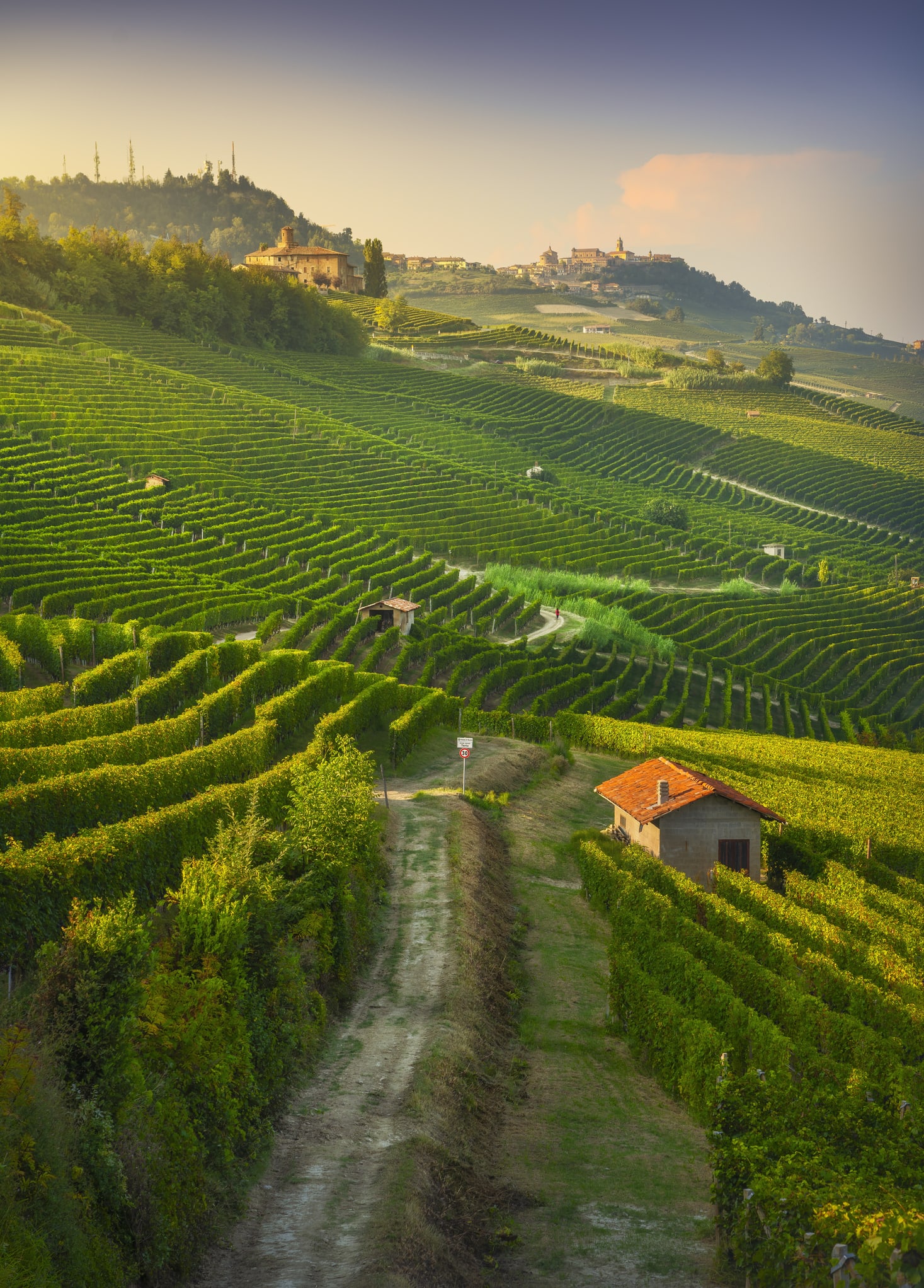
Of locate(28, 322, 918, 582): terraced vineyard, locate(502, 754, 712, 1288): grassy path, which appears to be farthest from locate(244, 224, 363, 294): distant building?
locate(502, 754, 712, 1288): grassy path

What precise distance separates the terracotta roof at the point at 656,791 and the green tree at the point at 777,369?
528 ft

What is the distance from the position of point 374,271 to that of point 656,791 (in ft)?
555

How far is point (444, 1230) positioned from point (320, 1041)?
4.92m

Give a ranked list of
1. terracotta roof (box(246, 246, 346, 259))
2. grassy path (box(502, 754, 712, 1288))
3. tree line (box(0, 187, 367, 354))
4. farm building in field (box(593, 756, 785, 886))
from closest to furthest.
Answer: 1. grassy path (box(502, 754, 712, 1288))
2. farm building in field (box(593, 756, 785, 886))
3. tree line (box(0, 187, 367, 354))
4. terracotta roof (box(246, 246, 346, 259))

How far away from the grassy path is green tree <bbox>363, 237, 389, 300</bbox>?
172m

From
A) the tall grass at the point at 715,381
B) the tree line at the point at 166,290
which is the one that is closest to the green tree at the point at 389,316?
the tree line at the point at 166,290

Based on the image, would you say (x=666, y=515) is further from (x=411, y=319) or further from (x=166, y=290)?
(x=411, y=319)

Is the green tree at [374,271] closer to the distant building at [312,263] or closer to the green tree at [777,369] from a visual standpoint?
the distant building at [312,263]

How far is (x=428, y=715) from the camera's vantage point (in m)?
40.4

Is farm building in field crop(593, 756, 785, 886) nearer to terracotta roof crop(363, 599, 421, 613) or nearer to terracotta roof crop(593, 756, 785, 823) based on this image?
terracotta roof crop(593, 756, 785, 823)

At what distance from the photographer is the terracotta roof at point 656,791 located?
28.6m

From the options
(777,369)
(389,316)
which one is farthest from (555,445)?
(777,369)

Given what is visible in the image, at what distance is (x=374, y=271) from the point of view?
184 m

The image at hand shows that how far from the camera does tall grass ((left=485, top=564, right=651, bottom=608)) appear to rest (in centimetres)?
7156
